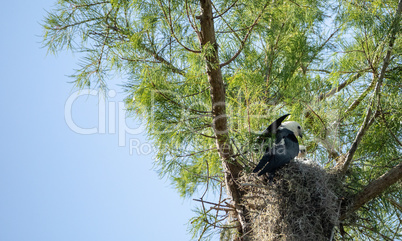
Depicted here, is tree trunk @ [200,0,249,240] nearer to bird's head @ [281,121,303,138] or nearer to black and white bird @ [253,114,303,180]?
black and white bird @ [253,114,303,180]

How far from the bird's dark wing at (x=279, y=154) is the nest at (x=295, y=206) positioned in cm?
9

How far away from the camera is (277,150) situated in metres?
3.33

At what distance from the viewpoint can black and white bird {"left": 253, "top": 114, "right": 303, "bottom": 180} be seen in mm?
3250

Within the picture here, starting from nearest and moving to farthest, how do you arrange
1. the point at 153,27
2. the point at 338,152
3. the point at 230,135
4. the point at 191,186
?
the point at 153,27 → the point at 230,135 → the point at 338,152 → the point at 191,186

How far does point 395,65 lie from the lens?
3648 millimetres

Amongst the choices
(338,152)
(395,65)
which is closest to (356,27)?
(395,65)

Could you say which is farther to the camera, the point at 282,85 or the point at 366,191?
the point at 282,85

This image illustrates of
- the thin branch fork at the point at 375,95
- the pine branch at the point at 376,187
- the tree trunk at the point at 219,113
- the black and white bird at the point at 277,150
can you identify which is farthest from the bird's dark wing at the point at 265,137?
the pine branch at the point at 376,187

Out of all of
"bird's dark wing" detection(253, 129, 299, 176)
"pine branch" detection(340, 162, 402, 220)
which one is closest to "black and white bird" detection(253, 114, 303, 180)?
"bird's dark wing" detection(253, 129, 299, 176)

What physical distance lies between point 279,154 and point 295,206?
0.36 m

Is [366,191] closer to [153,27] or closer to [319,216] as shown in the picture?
[319,216]

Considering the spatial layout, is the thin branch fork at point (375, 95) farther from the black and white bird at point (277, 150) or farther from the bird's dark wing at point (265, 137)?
the bird's dark wing at point (265, 137)

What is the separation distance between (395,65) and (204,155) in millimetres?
1638

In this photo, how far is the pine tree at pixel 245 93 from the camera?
11.0 feet
